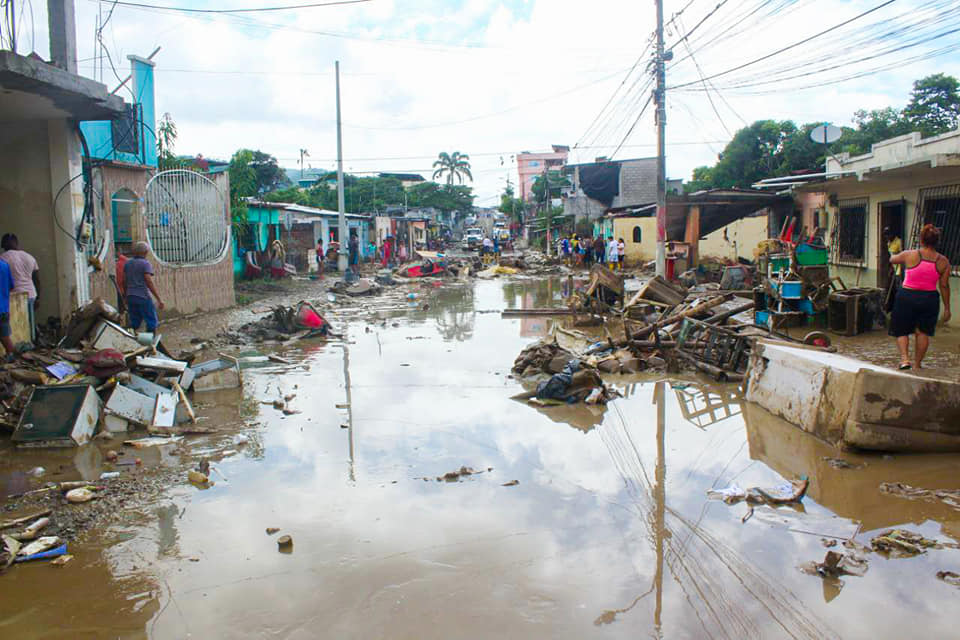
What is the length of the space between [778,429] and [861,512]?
6.55ft

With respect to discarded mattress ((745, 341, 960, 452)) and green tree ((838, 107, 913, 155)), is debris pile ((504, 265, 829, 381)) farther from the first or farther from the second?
green tree ((838, 107, 913, 155))

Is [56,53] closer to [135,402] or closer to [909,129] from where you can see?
[135,402]

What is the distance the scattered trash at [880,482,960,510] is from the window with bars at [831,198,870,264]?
11943 millimetres

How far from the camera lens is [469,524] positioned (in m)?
4.70

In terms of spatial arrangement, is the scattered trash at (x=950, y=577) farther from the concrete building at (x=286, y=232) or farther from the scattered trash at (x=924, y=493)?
the concrete building at (x=286, y=232)

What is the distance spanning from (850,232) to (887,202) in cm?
210

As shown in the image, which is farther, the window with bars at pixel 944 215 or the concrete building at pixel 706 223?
the concrete building at pixel 706 223

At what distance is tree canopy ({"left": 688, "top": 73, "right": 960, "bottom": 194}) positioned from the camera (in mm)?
29548

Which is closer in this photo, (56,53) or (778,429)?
(778,429)

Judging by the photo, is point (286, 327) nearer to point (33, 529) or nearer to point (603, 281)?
point (603, 281)

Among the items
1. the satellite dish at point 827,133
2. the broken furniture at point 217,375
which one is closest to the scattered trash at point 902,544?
the broken furniture at point 217,375

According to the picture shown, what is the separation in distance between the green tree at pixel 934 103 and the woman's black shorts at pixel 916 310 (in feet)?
86.5

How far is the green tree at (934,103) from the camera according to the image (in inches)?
1163

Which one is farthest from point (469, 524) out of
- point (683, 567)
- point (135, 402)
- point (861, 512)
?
point (135, 402)
